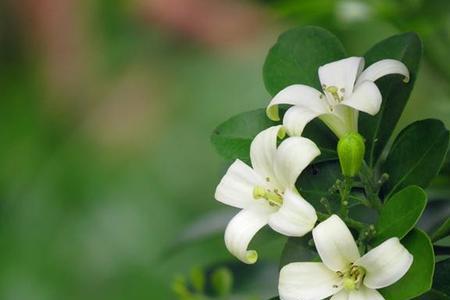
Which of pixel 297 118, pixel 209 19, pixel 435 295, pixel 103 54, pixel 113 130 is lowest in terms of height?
pixel 113 130

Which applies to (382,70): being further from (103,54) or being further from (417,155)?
(103,54)

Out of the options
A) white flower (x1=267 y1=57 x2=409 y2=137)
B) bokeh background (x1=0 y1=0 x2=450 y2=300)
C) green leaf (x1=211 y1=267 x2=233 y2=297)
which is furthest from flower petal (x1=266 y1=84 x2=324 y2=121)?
bokeh background (x1=0 y1=0 x2=450 y2=300)

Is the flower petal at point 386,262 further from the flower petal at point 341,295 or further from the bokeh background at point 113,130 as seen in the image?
the bokeh background at point 113,130

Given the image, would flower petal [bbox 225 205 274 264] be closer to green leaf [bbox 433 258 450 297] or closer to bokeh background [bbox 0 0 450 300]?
green leaf [bbox 433 258 450 297]

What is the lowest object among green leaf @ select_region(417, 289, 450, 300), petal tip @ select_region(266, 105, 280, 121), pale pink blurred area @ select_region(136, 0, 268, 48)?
pale pink blurred area @ select_region(136, 0, 268, 48)

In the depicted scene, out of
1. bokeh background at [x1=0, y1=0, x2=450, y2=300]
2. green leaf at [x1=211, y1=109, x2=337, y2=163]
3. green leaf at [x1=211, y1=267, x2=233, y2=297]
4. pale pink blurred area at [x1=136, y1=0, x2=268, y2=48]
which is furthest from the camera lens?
pale pink blurred area at [x1=136, y1=0, x2=268, y2=48]

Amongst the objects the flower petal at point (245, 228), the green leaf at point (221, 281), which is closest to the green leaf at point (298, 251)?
the flower petal at point (245, 228)

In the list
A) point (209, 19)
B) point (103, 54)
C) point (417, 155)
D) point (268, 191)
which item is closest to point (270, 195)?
point (268, 191)

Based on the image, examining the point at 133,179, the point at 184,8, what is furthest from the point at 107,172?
the point at 184,8
